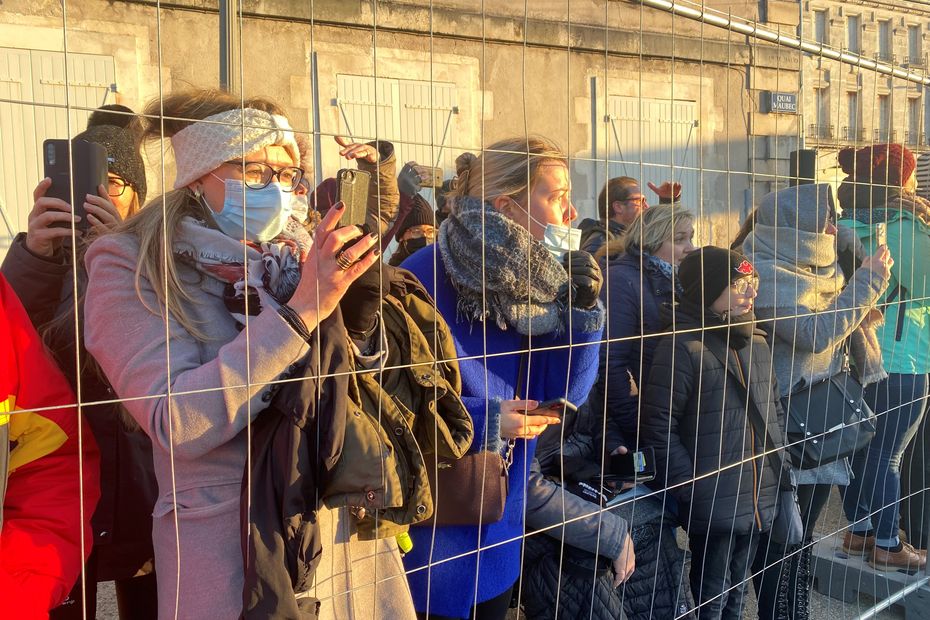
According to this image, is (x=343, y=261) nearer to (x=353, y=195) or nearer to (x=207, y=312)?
(x=353, y=195)

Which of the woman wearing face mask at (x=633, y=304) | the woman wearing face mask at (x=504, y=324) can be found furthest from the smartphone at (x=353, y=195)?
the woman wearing face mask at (x=633, y=304)

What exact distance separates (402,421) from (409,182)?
2.31 metres

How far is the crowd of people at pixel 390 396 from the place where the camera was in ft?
4.99

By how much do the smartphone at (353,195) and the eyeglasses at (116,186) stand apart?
2.53 feet

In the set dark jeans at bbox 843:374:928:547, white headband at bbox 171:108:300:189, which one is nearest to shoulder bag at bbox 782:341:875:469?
dark jeans at bbox 843:374:928:547

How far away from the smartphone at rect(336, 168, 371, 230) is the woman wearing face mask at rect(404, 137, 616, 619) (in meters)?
0.47

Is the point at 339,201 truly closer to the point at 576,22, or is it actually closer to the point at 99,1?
the point at 99,1

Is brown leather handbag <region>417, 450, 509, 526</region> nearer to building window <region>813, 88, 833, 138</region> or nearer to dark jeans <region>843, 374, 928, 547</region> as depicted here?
building window <region>813, 88, 833, 138</region>

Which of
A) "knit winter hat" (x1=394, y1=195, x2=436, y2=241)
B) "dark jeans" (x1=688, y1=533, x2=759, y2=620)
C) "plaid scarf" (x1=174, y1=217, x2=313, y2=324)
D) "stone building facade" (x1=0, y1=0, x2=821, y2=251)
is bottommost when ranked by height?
"dark jeans" (x1=688, y1=533, x2=759, y2=620)

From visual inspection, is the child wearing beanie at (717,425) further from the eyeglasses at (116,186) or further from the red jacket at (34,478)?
the red jacket at (34,478)

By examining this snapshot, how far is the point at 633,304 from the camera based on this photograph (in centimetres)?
308

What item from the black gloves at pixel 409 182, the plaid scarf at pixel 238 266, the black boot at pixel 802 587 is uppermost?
the black gloves at pixel 409 182

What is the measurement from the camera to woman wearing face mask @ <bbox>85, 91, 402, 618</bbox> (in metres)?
1.50

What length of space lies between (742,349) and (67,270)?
6.59ft
